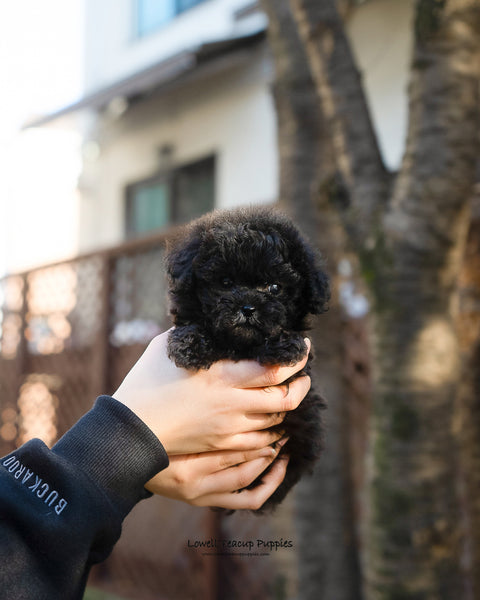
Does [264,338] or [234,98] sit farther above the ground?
[234,98]

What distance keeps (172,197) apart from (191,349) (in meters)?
8.65

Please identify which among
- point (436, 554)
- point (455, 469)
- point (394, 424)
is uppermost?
point (394, 424)

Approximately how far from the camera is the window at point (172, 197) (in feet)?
32.2

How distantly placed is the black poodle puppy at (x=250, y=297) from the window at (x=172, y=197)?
769 centimetres

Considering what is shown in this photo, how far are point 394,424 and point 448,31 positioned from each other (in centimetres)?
216

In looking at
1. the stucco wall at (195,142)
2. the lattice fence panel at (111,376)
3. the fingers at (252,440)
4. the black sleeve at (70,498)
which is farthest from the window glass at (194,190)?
the black sleeve at (70,498)

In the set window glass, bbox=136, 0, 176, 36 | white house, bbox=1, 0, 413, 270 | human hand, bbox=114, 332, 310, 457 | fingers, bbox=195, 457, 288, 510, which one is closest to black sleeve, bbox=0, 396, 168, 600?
human hand, bbox=114, 332, 310, 457

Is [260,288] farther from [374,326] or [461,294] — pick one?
[461,294]

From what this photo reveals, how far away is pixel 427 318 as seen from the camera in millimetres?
3270

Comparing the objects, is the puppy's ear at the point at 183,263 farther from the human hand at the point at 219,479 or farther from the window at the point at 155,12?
the window at the point at 155,12

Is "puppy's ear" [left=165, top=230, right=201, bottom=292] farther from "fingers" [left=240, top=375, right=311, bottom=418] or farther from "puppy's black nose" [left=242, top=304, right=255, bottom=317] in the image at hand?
"fingers" [left=240, top=375, right=311, bottom=418]

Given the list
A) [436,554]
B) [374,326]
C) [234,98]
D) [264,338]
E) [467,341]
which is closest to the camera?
[264,338]

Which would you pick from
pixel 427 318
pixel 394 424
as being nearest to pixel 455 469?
pixel 394 424

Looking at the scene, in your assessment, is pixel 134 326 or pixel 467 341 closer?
pixel 467 341
